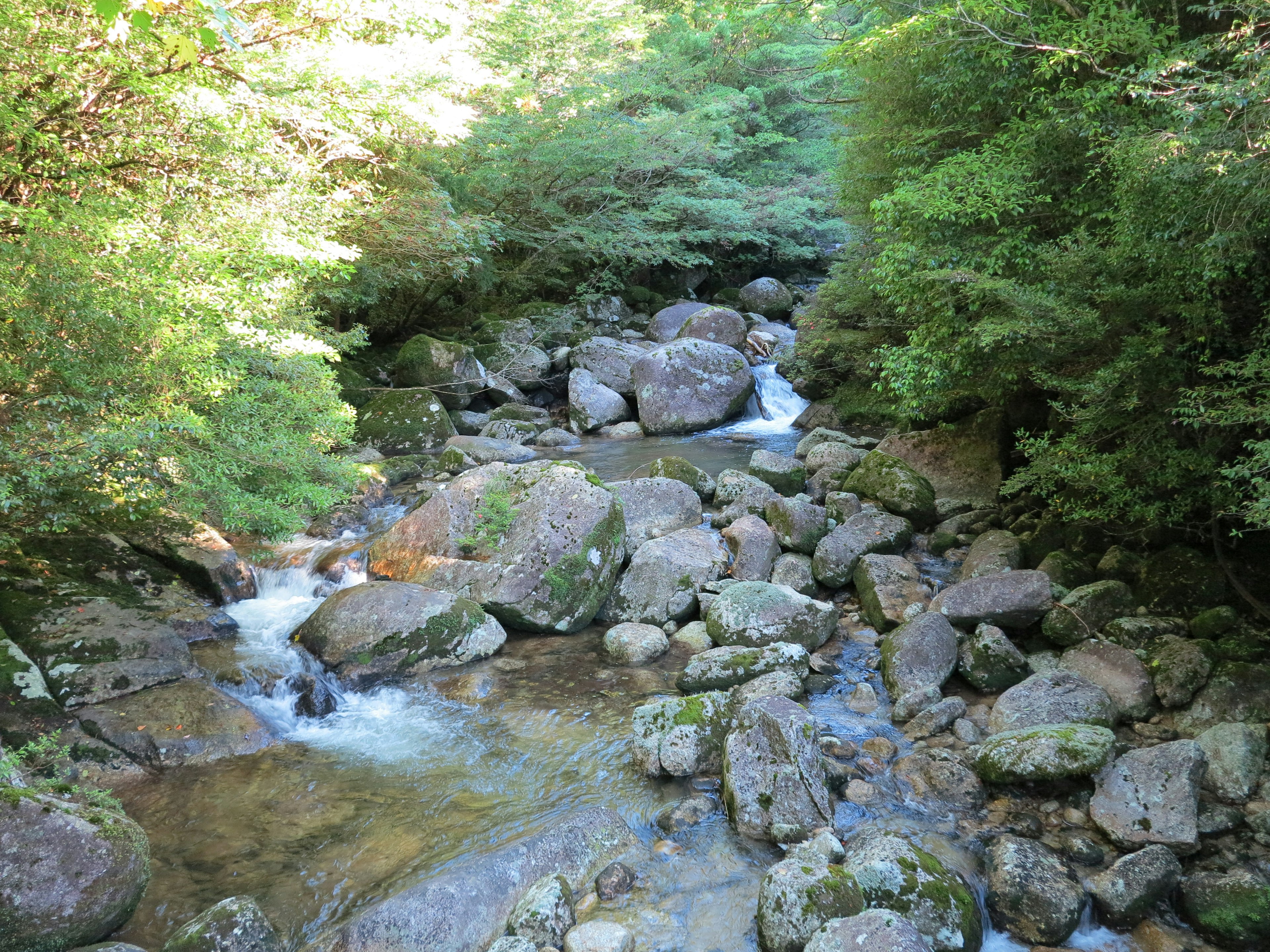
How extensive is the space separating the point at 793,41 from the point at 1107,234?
71.0ft

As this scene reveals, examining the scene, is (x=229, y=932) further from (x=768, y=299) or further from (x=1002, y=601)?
(x=768, y=299)

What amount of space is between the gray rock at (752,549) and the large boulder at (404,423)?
307 inches

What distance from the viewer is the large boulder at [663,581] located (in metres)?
7.96

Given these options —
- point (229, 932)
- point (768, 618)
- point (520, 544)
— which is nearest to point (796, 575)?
point (768, 618)

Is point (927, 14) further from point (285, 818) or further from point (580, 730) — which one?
point (285, 818)

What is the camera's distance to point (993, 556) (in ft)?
25.8

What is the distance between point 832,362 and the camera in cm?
1569

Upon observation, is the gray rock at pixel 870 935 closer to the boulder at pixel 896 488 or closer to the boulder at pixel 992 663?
the boulder at pixel 992 663

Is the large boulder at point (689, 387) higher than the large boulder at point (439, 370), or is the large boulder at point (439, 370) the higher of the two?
the large boulder at point (439, 370)

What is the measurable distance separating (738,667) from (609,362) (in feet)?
39.6

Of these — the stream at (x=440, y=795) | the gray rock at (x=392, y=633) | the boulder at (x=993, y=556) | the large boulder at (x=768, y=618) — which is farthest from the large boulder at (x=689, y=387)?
the gray rock at (x=392, y=633)

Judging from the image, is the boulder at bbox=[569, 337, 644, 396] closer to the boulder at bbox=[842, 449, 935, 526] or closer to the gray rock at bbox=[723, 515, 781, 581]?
the boulder at bbox=[842, 449, 935, 526]

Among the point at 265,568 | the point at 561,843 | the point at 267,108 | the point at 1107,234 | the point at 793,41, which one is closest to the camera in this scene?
the point at 561,843

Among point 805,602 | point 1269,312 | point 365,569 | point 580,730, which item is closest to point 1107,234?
point 1269,312
